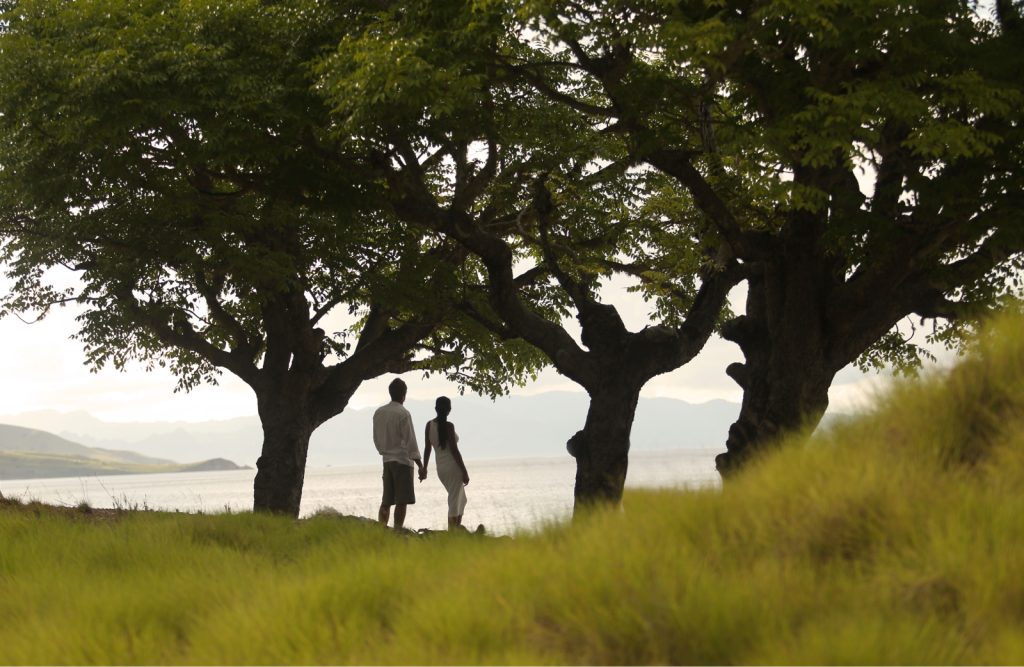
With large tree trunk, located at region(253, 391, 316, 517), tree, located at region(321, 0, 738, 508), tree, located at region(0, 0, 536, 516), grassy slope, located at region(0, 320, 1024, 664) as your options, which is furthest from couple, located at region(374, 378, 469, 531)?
large tree trunk, located at region(253, 391, 316, 517)

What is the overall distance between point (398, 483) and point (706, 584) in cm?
1052

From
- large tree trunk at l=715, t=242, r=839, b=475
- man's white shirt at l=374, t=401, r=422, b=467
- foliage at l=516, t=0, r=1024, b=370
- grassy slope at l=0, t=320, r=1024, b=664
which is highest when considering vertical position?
foliage at l=516, t=0, r=1024, b=370

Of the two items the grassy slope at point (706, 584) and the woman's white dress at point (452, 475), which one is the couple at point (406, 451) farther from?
the grassy slope at point (706, 584)

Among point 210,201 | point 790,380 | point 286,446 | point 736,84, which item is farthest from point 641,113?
point 286,446

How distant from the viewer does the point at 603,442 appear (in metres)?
19.0

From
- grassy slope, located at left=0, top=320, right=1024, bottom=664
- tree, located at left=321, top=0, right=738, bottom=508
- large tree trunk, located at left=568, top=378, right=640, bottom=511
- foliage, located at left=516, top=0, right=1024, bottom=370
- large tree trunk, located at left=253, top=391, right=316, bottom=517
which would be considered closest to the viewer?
grassy slope, located at left=0, top=320, right=1024, bottom=664

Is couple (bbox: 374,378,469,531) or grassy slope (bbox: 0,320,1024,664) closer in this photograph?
grassy slope (bbox: 0,320,1024,664)

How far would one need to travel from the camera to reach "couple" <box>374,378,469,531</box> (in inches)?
617

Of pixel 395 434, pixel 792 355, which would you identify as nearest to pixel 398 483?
pixel 395 434

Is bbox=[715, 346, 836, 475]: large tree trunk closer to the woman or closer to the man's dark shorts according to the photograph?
the woman

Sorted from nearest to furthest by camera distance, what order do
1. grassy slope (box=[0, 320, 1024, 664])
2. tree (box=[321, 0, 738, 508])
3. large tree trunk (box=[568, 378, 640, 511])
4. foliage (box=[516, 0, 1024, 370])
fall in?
grassy slope (box=[0, 320, 1024, 664])
foliage (box=[516, 0, 1024, 370])
tree (box=[321, 0, 738, 508])
large tree trunk (box=[568, 378, 640, 511])

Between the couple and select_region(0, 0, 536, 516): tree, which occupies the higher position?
select_region(0, 0, 536, 516): tree

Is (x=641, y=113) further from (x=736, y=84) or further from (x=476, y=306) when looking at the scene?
(x=476, y=306)

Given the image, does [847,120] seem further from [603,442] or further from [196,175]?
[196,175]
